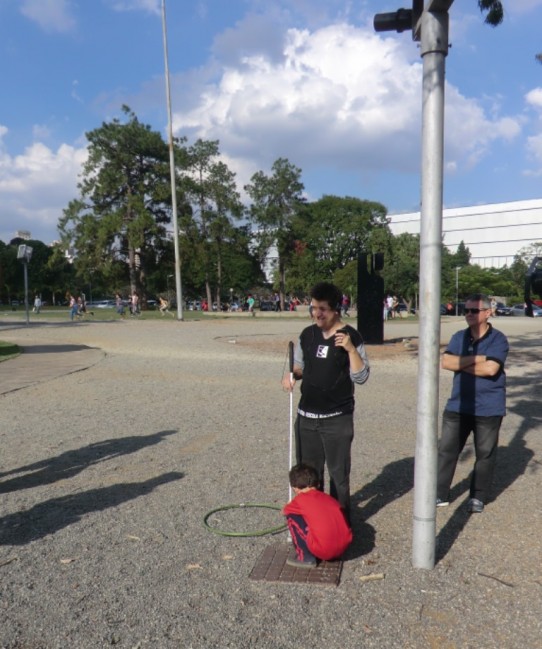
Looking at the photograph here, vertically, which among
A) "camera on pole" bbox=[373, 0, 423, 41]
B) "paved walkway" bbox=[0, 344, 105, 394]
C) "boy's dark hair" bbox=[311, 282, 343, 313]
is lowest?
"paved walkway" bbox=[0, 344, 105, 394]

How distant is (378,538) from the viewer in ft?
14.1

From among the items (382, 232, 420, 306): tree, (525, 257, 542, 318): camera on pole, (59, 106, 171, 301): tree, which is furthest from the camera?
(382, 232, 420, 306): tree

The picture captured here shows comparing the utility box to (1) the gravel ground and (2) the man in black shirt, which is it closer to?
(1) the gravel ground

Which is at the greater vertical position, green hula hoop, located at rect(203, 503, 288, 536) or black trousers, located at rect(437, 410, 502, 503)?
black trousers, located at rect(437, 410, 502, 503)

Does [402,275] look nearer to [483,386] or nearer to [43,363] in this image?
[43,363]

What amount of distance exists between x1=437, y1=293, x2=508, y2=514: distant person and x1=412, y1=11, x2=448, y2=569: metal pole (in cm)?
118

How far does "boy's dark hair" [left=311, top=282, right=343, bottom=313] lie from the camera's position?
4.08 metres

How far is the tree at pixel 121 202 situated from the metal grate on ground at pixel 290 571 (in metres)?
51.3

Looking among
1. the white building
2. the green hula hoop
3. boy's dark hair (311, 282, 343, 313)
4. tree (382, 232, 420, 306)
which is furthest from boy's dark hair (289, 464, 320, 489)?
the white building

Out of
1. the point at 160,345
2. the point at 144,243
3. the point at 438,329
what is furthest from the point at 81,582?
the point at 144,243

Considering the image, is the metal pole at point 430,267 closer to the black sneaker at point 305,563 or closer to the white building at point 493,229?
the black sneaker at point 305,563

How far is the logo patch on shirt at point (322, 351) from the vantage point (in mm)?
4152

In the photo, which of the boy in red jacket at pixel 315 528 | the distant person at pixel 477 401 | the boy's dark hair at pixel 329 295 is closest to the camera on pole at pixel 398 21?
the boy's dark hair at pixel 329 295

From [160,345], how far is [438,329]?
55.7 feet
